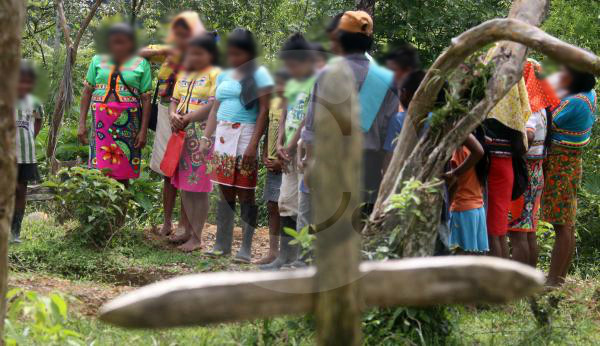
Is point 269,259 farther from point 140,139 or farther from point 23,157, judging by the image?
point 23,157

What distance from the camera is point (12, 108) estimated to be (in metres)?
2.72

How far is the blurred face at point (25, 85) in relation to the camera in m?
3.24

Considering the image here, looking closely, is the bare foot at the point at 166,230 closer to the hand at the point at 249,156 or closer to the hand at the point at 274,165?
the hand at the point at 249,156

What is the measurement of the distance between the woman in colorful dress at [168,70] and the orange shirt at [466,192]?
1.80 metres

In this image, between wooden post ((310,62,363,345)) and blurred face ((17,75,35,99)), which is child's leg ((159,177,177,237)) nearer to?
blurred face ((17,75,35,99))

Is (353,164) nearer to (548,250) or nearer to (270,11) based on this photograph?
(548,250)

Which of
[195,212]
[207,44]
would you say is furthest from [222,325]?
[195,212]

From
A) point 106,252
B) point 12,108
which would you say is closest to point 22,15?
point 12,108

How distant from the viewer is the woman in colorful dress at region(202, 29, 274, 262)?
536 cm

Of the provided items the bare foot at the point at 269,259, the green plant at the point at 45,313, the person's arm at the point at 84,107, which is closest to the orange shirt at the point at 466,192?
the bare foot at the point at 269,259

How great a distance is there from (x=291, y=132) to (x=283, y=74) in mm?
690

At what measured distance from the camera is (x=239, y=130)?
592 centimetres

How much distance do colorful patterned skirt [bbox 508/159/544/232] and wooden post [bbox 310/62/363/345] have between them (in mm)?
3657

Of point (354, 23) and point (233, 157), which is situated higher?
point (354, 23)
